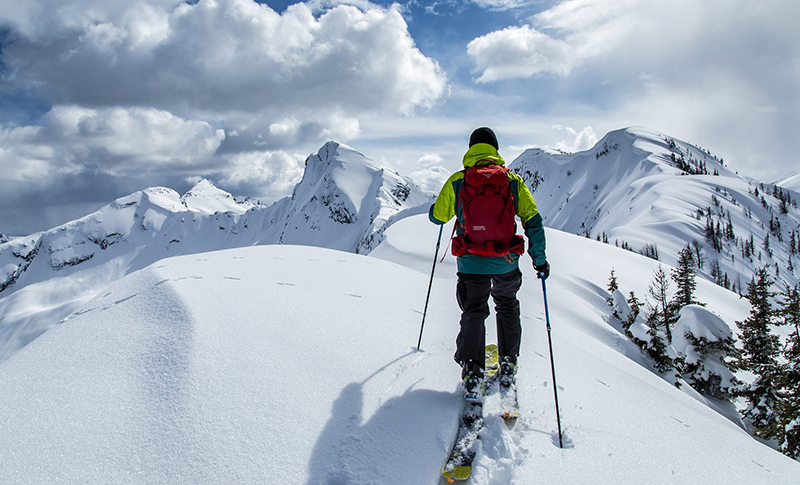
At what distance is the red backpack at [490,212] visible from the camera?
13.5 ft

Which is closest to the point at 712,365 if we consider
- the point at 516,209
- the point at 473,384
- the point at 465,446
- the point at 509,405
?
the point at 509,405

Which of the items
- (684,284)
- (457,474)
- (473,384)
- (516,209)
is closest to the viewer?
(457,474)

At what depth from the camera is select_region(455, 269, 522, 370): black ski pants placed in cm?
401

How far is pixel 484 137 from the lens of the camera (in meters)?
4.49

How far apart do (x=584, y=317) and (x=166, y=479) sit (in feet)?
36.5

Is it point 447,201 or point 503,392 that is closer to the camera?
point 503,392

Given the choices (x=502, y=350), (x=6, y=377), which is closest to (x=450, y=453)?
(x=502, y=350)

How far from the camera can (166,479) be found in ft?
7.55

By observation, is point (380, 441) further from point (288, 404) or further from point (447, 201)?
point (447, 201)

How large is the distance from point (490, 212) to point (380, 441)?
2.55 metres

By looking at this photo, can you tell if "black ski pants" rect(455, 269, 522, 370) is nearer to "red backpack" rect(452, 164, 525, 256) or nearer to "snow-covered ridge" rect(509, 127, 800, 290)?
"red backpack" rect(452, 164, 525, 256)

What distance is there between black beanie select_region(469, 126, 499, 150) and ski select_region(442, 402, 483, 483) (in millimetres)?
2981

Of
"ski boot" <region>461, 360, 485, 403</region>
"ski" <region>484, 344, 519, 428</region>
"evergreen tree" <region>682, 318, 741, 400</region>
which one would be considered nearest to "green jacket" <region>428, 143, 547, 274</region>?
"ski boot" <region>461, 360, 485, 403</region>

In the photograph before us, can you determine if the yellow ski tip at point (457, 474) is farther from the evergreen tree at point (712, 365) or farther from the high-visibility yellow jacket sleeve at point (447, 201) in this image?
the evergreen tree at point (712, 365)
